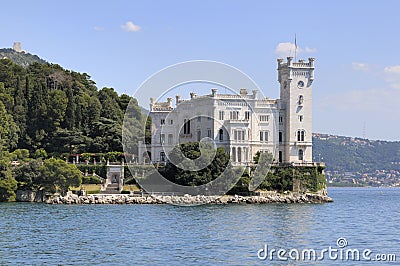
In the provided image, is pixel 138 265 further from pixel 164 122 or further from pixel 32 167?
pixel 164 122

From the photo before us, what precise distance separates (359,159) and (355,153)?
3081 millimetres

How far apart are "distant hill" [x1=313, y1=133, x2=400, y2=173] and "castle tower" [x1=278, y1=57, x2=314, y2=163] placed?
103934 millimetres

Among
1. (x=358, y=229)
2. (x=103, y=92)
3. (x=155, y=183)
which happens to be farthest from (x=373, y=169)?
(x=358, y=229)

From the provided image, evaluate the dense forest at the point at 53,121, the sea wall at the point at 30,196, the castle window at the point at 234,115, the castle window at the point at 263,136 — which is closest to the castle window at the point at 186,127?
the dense forest at the point at 53,121

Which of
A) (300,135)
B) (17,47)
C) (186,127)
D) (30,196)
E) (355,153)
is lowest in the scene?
(30,196)

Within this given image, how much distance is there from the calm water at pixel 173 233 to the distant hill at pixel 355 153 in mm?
123098

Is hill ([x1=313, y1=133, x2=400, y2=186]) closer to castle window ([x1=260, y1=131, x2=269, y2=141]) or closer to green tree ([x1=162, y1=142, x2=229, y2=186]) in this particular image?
castle window ([x1=260, y1=131, x2=269, y2=141])

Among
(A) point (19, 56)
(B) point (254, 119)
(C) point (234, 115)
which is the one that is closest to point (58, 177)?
(C) point (234, 115)

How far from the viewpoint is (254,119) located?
214ft

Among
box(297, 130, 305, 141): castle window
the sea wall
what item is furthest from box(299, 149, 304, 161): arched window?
the sea wall

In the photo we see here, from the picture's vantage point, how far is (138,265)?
86.2 ft

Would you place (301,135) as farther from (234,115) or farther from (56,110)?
(56,110)

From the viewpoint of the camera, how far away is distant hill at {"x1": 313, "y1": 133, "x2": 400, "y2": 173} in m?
178

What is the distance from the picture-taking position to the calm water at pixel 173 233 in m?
28.1
